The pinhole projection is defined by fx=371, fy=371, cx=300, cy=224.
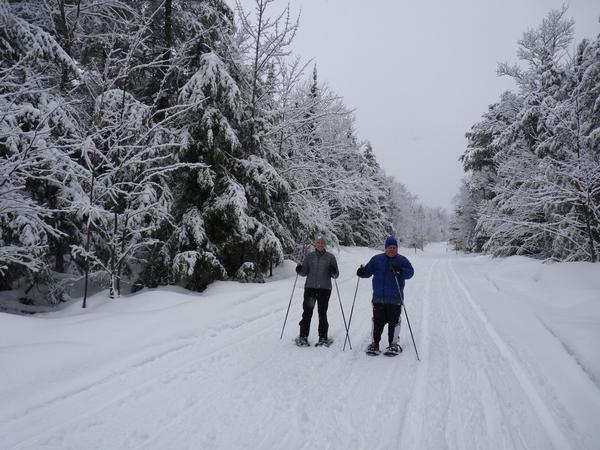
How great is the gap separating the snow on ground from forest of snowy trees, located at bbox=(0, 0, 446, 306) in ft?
6.79

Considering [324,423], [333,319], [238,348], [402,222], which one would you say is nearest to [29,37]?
[238,348]

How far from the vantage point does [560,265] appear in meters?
12.7

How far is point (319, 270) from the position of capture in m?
6.97

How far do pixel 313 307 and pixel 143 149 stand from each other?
20.3 feet

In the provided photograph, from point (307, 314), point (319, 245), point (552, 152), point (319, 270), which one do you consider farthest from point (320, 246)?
point (552, 152)

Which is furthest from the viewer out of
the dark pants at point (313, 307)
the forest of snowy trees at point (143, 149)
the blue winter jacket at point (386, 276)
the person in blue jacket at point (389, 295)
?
the forest of snowy trees at point (143, 149)

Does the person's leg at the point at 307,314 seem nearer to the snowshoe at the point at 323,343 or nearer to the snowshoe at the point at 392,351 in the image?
the snowshoe at the point at 323,343

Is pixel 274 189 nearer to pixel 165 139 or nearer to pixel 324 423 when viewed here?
pixel 165 139

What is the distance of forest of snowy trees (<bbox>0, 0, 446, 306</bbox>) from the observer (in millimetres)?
8141

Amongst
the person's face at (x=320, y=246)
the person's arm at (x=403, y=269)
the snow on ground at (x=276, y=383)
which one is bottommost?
the snow on ground at (x=276, y=383)

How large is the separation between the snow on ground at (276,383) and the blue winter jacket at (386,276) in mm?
980

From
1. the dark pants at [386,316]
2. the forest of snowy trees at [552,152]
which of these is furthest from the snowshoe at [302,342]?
the forest of snowy trees at [552,152]

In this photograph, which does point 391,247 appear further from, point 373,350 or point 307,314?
point 307,314

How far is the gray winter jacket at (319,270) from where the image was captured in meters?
6.92
